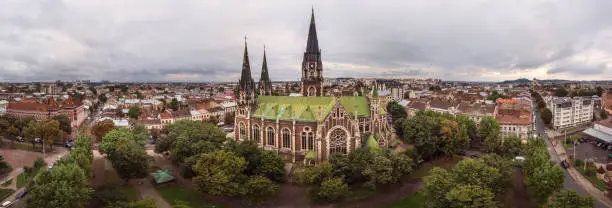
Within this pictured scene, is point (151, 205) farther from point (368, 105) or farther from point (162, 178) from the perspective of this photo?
point (368, 105)

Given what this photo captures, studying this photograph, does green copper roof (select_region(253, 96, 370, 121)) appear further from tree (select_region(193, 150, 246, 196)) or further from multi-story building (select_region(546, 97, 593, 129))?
multi-story building (select_region(546, 97, 593, 129))

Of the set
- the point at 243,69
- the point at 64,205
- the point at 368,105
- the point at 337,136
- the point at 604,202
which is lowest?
the point at 604,202

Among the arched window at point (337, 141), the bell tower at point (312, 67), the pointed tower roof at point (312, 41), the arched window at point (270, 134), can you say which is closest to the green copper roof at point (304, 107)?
the arched window at point (270, 134)

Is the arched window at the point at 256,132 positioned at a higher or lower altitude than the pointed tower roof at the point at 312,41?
lower

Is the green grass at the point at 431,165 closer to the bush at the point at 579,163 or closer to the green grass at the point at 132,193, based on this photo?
the bush at the point at 579,163

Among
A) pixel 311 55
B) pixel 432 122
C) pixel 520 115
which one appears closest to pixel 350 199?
pixel 432 122
